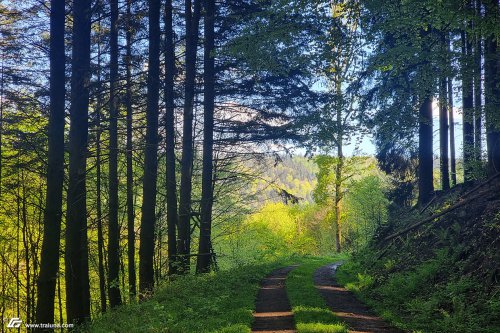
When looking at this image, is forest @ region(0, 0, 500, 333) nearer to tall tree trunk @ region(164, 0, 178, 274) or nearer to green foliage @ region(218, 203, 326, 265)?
tall tree trunk @ region(164, 0, 178, 274)

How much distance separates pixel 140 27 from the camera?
1387cm

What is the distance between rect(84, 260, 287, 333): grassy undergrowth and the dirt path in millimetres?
2136

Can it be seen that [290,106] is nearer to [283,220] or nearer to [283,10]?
[283,10]

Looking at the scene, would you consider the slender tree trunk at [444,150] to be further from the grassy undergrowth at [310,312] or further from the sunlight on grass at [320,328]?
the sunlight on grass at [320,328]

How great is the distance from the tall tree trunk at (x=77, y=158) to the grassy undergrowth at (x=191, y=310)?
118cm

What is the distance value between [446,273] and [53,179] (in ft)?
31.1

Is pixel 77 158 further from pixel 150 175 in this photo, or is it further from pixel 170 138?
pixel 170 138

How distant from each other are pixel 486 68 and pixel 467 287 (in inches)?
220

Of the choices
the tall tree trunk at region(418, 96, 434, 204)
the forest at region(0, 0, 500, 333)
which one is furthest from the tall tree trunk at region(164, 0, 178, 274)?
the tall tree trunk at region(418, 96, 434, 204)

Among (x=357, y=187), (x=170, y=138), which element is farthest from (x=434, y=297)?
(x=357, y=187)

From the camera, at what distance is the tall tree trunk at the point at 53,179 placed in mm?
8031

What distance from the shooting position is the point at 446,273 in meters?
9.16

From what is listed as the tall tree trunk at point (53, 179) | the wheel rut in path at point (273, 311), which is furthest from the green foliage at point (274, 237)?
the tall tree trunk at point (53, 179)

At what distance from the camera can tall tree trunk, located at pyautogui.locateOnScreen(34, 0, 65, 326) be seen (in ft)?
26.3
